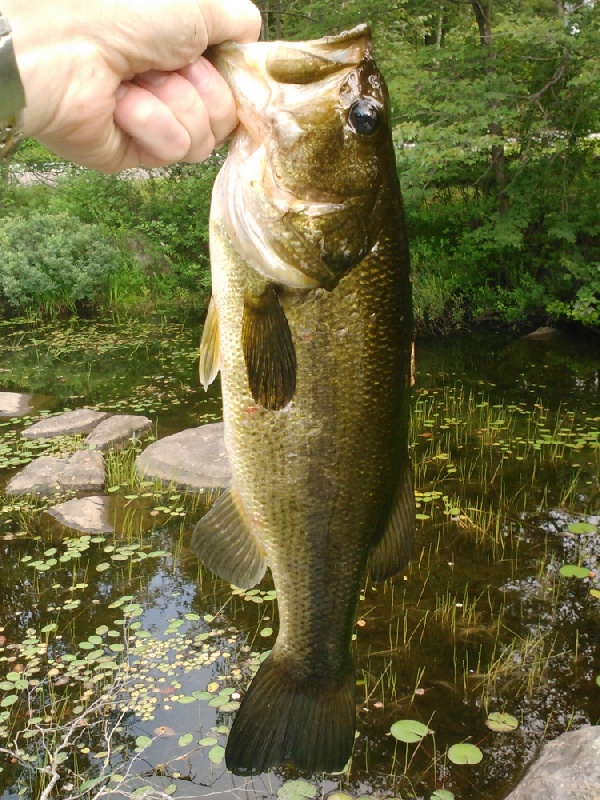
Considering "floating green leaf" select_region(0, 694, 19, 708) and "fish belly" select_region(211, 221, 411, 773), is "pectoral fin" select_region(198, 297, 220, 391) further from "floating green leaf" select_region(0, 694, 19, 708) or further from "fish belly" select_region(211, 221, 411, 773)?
"floating green leaf" select_region(0, 694, 19, 708)

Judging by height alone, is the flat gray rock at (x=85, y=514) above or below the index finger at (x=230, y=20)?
below

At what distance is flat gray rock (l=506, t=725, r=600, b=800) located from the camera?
279 cm

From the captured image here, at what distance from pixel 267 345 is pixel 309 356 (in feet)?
0.35

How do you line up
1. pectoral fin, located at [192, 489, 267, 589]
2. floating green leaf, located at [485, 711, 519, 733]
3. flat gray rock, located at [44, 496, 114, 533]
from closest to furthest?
pectoral fin, located at [192, 489, 267, 589], floating green leaf, located at [485, 711, 519, 733], flat gray rock, located at [44, 496, 114, 533]

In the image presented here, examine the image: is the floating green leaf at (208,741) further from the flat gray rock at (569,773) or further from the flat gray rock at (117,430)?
the flat gray rock at (117,430)

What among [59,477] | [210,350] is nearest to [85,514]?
[59,477]

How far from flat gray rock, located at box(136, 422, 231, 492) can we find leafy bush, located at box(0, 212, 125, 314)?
27.2 feet

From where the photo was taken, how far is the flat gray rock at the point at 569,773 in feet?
9.16

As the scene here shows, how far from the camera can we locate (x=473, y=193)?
14.3 metres

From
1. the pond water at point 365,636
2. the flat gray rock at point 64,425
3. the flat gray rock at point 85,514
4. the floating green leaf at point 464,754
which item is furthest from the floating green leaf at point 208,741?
the flat gray rock at point 64,425

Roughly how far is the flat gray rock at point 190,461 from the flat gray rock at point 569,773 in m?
3.68

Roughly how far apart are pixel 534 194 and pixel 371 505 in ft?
37.3

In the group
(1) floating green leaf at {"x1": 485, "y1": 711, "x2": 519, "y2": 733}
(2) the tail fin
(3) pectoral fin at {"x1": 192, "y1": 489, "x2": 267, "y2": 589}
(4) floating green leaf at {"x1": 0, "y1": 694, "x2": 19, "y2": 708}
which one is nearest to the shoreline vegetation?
(1) floating green leaf at {"x1": 485, "y1": 711, "x2": 519, "y2": 733}

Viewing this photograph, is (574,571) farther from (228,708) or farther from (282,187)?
(282,187)
